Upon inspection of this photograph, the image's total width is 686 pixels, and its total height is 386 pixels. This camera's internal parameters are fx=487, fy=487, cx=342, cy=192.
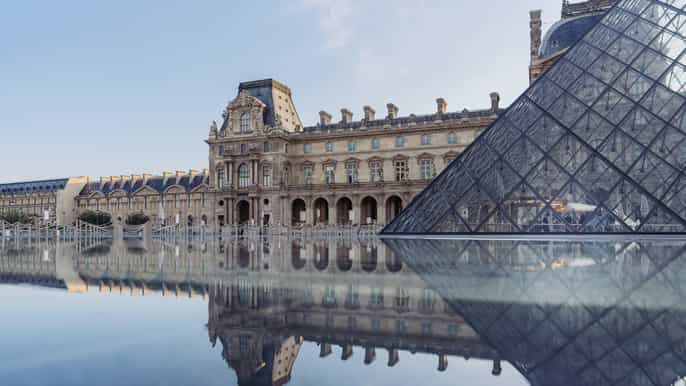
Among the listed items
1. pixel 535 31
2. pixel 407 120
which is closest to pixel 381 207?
pixel 407 120

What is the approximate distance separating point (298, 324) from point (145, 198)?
60.6 metres

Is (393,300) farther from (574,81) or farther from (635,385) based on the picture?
(574,81)

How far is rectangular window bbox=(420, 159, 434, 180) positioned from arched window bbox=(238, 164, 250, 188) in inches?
606

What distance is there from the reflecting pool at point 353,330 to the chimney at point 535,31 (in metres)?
34.5

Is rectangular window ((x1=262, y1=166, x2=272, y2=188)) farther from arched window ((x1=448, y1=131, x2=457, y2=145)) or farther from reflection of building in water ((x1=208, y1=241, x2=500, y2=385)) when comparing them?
reflection of building in water ((x1=208, y1=241, x2=500, y2=385))

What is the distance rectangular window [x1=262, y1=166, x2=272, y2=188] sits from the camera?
42.7m

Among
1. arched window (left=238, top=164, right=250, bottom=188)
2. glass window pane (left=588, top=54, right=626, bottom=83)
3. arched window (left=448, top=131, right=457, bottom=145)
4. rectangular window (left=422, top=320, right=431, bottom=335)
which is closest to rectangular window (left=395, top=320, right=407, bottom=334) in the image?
rectangular window (left=422, top=320, right=431, bottom=335)

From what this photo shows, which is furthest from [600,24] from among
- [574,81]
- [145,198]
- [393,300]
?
[145,198]

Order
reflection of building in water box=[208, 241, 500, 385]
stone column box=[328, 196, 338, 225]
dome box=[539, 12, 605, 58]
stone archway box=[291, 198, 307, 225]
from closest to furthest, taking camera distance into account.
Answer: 1. reflection of building in water box=[208, 241, 500, 385]
2. dome box=[539, 12, 605, 58]
3. stone column box=[328, 196, 338, 225]
4. stone archway box=[291, 198, 307, 225]

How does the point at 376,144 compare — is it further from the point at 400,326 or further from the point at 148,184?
the point at 400,326

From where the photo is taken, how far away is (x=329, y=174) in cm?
4306

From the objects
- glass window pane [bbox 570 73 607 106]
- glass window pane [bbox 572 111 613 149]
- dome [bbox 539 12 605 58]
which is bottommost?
glass window pane [bbox 572 111 613 149]

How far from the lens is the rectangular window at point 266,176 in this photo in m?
42.7

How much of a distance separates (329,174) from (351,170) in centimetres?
206
